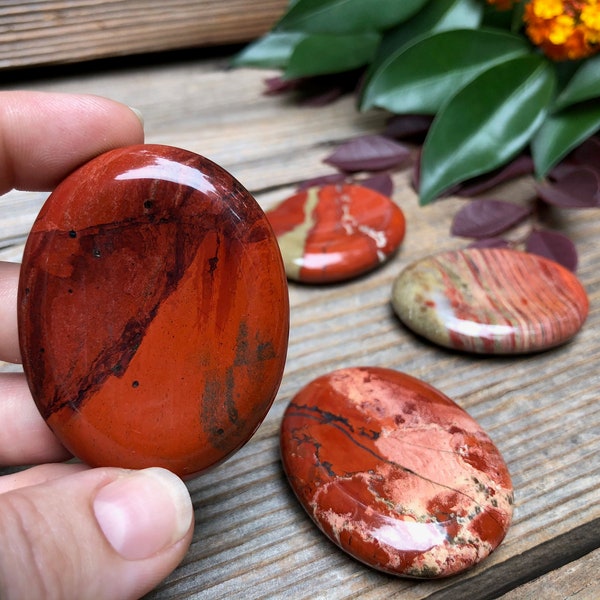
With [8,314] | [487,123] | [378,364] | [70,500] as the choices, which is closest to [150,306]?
[70,500]

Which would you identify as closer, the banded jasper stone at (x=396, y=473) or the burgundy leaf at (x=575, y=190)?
the banded jasper stone at (x=396, y=473)

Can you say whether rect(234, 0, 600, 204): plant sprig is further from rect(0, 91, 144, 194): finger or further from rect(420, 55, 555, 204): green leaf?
rect(0, 91, 144, 194): finger

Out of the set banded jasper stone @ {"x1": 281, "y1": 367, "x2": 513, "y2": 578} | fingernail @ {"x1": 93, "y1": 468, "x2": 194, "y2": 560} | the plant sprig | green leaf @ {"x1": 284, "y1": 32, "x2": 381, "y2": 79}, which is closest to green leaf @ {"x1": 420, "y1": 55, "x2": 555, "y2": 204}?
the plant sprig

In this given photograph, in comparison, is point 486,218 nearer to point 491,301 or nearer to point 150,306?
point 491,301

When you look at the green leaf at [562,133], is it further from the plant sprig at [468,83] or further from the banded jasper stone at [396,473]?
the banded jasper stone at [396,473]

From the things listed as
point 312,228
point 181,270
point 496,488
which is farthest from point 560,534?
point 312,228

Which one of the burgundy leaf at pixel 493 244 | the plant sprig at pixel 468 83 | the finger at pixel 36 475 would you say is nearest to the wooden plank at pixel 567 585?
the finger at pixel 36 475

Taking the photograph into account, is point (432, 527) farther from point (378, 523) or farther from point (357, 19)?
point (357, 19)
